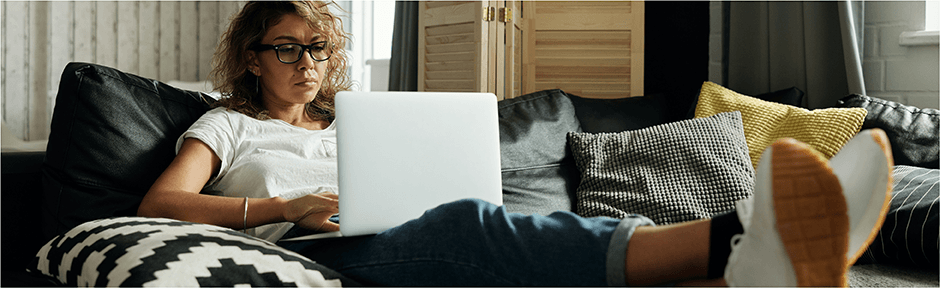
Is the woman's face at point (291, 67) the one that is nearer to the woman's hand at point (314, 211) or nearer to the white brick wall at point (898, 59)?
the woman's hand at point (314, 211)

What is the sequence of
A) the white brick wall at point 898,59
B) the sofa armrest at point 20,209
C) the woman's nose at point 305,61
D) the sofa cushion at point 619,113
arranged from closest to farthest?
1. the sofa armrest at point 20,209
2. the woman's nose at point 305,61
3. the sofa cushion at point 619,113
4. the white brick wall at point 898,59

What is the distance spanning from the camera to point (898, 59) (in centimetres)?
216

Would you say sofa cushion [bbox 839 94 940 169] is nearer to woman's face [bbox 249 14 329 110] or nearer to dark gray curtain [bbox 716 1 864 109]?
dark gray curtain [bbox 716 1 864 109]

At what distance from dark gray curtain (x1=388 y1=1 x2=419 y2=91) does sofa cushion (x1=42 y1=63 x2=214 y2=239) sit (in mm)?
2113

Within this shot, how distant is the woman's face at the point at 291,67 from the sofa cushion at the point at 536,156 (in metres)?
0.56

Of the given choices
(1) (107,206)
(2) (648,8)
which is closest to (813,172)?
(1) (107,206)

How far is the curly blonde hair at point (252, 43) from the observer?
4.90 ft

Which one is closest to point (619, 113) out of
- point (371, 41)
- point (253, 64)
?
point (253, 64)

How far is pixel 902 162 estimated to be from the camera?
161 cm

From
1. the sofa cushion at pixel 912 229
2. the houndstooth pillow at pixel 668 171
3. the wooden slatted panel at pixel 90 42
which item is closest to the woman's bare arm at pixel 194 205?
the houndstooth pillow at pixel 668 171

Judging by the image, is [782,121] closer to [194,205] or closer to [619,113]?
[619,113]

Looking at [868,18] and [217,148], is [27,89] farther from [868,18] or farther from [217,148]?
[868,18]

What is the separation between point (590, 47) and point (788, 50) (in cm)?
79

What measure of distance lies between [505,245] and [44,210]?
1.02m
